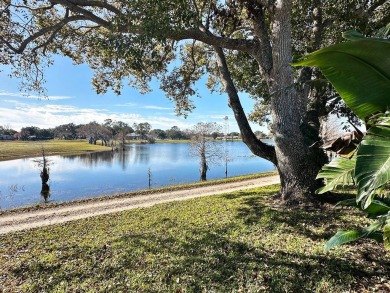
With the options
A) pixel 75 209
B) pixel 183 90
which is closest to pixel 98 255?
pixel 75 209

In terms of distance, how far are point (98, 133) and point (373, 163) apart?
345 ft

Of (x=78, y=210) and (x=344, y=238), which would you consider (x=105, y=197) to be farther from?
(x=344, y=238)

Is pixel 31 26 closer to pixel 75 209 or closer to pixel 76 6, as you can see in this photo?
pixel 76 6

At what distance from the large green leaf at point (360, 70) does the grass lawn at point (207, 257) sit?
9.06 feet

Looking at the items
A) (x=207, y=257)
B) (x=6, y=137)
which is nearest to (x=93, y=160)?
(x=207, y=257)

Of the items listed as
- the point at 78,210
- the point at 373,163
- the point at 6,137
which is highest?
the point at 6,137

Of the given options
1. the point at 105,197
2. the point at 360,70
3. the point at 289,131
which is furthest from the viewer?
the point at 105,197

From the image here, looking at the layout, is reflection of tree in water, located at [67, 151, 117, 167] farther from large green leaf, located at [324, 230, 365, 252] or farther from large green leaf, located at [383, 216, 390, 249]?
large green leaf, located at [383, 216, 390, 249]

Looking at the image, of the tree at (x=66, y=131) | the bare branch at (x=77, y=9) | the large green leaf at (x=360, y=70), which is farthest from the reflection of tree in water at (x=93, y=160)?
the tree at (x=66, y=131)

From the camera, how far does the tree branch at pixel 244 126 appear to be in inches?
333

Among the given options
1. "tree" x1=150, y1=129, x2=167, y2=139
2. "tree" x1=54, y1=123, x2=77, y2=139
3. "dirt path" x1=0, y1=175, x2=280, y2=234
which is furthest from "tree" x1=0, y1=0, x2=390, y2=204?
"tree" x1=150, y1=129, x2=167, y2=139

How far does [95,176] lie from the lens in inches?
1297

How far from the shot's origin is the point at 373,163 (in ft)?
5.47

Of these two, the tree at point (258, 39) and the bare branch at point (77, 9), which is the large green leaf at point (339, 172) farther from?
the bare branch at point (77, 9)
